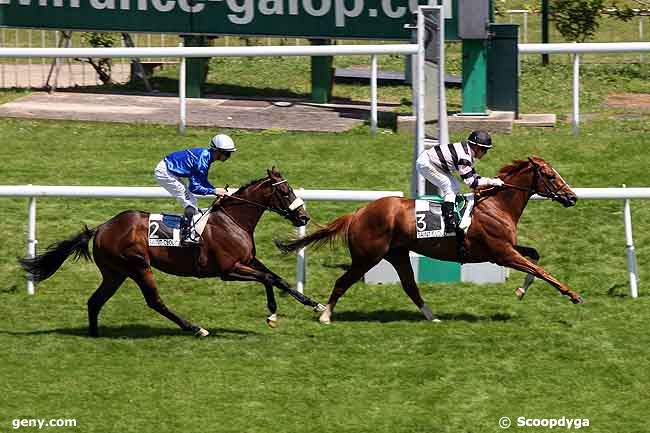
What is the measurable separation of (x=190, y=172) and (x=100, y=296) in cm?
111

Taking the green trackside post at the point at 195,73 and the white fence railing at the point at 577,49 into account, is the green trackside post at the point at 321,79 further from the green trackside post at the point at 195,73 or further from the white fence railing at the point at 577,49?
the white fence railing at the point at 577,49

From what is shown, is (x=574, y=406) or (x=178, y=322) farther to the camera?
(x=178, y=322)

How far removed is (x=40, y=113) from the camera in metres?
16.5

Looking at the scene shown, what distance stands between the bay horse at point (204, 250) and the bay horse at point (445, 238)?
0.50 m

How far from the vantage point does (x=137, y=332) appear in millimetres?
10320

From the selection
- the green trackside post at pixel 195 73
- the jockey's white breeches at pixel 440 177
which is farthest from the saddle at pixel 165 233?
the green trackside post at pixel 195 73

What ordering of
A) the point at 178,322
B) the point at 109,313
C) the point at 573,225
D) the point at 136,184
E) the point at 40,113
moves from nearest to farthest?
the point at 178,322 → the point at 109,313 → the point at 573,225 → the point at 136,184 → the point at 40,113

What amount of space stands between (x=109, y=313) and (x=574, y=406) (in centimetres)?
401

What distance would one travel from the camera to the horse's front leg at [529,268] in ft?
34.0

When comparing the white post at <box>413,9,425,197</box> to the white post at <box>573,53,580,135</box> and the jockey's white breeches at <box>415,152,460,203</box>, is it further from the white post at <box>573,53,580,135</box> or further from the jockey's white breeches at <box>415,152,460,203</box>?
the white post at <box>573,53,580,135</box>

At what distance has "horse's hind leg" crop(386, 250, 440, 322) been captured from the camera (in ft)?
34.7

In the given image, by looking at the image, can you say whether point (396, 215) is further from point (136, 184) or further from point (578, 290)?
point (136, 184)

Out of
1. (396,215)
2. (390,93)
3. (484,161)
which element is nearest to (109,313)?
(396,215)

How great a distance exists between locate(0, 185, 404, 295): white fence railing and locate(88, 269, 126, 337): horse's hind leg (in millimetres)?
912
